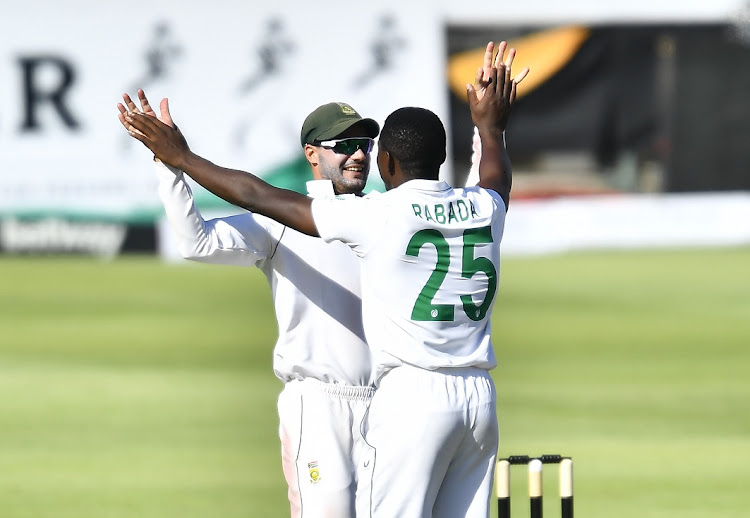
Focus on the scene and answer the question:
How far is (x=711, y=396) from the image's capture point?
38.2 feet

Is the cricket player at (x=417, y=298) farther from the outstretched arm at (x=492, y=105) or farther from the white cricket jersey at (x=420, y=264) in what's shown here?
the outstretched arm at (x=492, y=105)

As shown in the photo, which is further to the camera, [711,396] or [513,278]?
[513,278]

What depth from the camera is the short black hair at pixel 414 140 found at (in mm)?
4707

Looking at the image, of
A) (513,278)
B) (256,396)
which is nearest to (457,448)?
(256,396)

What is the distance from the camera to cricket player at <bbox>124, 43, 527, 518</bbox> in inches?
183

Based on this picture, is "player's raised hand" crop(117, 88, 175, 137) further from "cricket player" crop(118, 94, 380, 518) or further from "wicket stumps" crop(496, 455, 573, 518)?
"wicket stumps" crop(496, 455, 573, 518)

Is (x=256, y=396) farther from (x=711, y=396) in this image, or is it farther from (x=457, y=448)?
(x=457, y=448)

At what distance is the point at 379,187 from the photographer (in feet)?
75.3

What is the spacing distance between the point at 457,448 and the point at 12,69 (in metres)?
19.9

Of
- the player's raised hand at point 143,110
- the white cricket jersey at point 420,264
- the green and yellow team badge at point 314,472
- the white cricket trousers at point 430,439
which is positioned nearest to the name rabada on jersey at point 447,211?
the white cricket jersey at point 420,264

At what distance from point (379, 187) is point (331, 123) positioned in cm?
1765

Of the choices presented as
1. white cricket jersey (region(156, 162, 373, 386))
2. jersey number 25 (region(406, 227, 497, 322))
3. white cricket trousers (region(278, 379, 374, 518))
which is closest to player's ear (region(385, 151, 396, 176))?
jersey number 25 (region(406, 227, 497, 322))

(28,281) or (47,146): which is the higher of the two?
(47,146)

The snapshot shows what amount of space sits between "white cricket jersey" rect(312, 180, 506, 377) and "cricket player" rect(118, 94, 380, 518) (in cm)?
48
